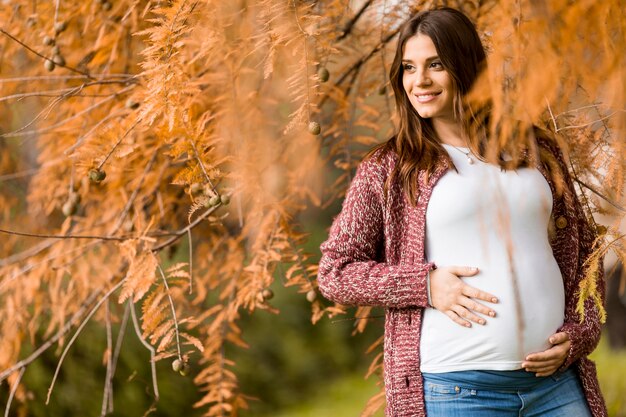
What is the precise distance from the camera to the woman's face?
1.91 m

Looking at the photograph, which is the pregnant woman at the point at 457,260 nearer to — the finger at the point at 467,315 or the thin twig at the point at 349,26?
the finger at the point at 467,315

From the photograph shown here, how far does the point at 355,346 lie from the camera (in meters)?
7.08

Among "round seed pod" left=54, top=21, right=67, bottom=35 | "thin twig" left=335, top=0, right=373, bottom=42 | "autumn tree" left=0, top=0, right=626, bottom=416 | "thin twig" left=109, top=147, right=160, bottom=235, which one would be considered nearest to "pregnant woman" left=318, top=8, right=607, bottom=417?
"autumn tree" left=0, top=0, right=626, bottom=416

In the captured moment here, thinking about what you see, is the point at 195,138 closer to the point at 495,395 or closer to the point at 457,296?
the point at 457,296

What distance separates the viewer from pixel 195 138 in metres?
2.04

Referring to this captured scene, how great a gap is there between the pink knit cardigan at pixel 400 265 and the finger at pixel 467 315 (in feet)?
0.26

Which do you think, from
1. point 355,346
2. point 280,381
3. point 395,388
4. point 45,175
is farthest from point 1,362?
point 355,346

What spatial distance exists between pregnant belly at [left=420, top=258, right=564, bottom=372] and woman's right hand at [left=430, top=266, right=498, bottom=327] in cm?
2

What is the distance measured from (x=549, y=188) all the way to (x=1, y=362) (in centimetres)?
213

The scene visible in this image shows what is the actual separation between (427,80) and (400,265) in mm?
440

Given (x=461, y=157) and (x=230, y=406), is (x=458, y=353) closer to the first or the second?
(x=461, y=157)

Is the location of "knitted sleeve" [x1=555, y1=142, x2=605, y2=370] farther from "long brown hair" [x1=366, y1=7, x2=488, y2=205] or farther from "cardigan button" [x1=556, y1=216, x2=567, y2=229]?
"long brown hair" [x1=366, y1=7, x2=488, y2=205]

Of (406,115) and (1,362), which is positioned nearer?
(406,115)

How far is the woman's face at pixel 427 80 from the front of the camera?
1913 mm
